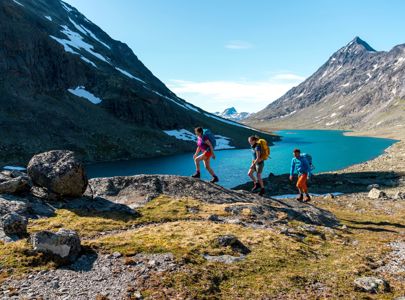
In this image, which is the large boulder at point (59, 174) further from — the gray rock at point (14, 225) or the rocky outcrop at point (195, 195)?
the gray rock at point (14, 225)

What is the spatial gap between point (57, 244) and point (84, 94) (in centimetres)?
14290

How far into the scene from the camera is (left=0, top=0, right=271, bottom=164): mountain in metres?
107

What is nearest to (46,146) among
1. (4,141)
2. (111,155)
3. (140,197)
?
(4,141)

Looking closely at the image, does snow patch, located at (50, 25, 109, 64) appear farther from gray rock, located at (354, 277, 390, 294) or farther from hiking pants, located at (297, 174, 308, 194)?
gray rock, located at (354, 277, 390, 294)

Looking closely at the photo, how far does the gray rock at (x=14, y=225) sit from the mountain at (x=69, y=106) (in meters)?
82.1

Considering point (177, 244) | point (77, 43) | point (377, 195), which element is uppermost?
point (77, 43)

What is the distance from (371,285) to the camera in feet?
43.1

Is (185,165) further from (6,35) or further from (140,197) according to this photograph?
(6,35)

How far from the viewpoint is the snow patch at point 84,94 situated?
144087 millimetres

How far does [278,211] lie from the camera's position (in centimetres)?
2422

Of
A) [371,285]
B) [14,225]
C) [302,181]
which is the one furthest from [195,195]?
[371,285]

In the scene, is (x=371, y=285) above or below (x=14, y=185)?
below

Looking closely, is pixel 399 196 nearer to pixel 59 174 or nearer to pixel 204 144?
pixel 204 144

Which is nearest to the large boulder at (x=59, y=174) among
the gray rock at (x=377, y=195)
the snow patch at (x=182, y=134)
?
the gray rock at (x=377, y=195)
